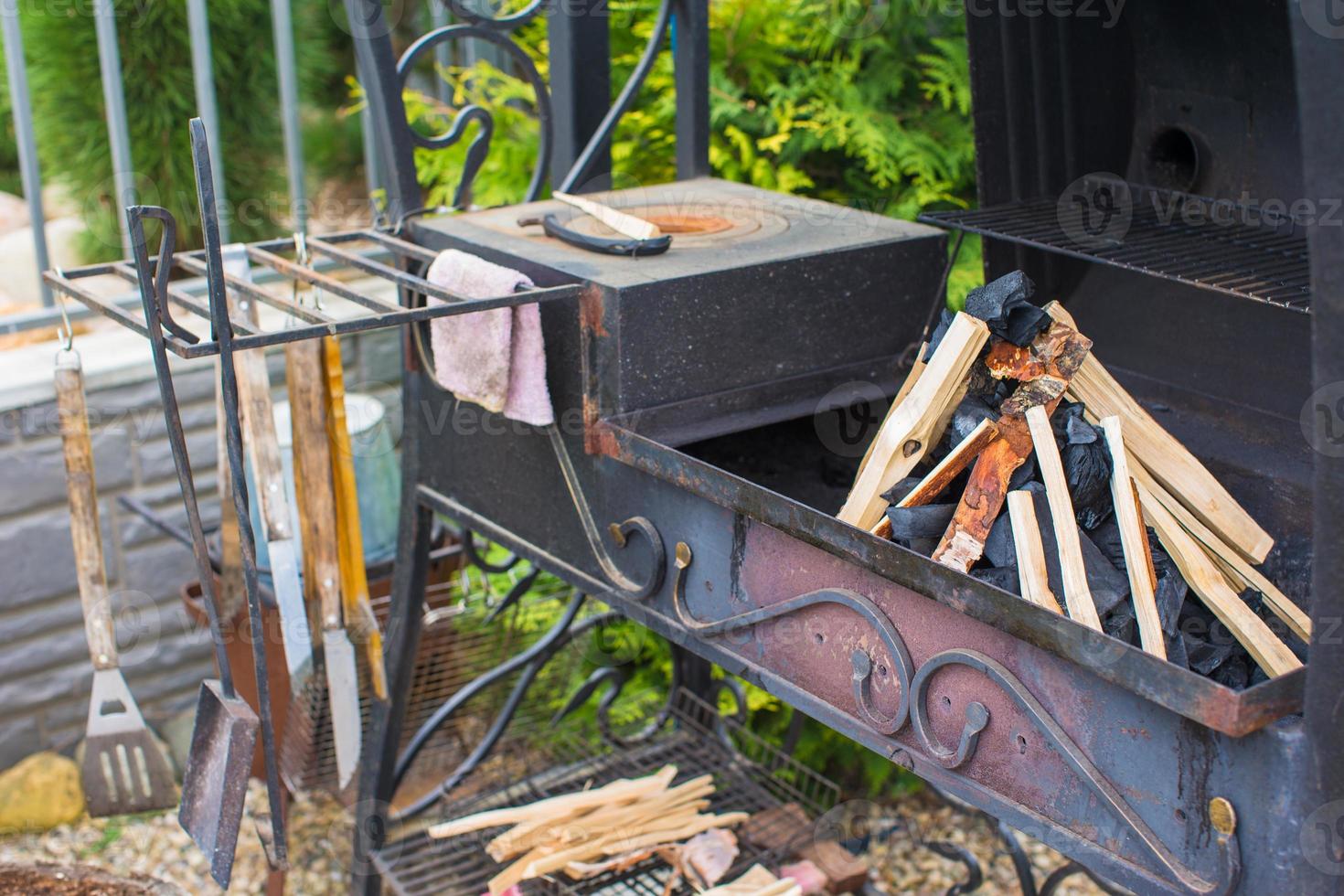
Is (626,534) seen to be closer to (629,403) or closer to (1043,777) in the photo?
(629,403)

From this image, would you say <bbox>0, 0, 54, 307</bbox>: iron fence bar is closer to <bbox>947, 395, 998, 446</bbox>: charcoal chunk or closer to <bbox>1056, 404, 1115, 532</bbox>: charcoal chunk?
Result: <bbox>947, 395, 998, 446</bbox>: charcoal chunk

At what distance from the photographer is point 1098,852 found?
149 centimetres

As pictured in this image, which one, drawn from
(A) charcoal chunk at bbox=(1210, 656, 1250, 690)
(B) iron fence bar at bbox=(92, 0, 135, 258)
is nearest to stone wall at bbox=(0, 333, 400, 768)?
(B) iron fence bar at bbox=(92, 0, 135, 258)

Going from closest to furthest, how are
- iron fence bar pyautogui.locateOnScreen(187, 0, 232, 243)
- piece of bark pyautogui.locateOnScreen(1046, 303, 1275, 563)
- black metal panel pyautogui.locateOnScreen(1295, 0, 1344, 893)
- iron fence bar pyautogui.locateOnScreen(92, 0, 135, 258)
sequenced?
black metal panel pyautogui.locateOnScreen(1295, 0, 1344, 893), piece of bark pyautogui.locateOnScreen(1046, 303, 1275, 563), iron fence bar pyautogui.locateOnScreen(92, 0, 135, 258), iron fence bar pyautogui.locateOnScreen(187, 0, 232, 243)

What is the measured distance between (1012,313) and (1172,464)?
29 centimetres

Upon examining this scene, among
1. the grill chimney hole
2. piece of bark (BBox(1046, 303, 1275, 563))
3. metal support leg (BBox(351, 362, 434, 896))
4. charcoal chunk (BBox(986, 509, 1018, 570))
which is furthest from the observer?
metal support leg (BBox(351, 362, 434, 896))

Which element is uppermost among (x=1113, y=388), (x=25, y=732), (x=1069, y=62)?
(x=1069, y=62)

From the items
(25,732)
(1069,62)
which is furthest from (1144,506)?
(25,732)

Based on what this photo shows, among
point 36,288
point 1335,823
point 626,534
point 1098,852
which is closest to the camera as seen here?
point 1335,823

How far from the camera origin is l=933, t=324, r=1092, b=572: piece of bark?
5.43ft

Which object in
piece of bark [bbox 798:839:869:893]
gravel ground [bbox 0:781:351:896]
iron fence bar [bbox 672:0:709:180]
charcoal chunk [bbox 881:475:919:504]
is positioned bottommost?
gravel ground [bbox 0:781:351:896]

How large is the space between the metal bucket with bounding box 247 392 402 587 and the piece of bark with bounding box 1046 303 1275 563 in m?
1.89

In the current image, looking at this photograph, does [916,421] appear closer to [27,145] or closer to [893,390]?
[893,390]

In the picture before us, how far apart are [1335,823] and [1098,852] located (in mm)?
265
